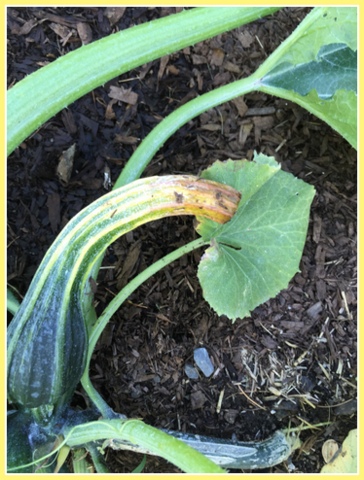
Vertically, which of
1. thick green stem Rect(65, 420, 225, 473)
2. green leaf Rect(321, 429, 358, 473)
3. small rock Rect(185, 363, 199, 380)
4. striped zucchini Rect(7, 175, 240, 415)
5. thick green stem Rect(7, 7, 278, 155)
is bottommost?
green leaf Rect(321, 429, 358, 473)

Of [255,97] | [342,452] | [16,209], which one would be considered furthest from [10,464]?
[255,97]

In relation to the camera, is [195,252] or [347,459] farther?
[195,252]

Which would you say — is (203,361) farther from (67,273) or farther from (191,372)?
(67,273)

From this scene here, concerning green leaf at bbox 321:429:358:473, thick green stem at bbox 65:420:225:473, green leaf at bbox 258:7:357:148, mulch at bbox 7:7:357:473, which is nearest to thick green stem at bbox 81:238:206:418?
thick green stem at bbox 65:420:225:473

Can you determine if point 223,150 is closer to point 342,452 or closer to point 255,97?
point 255,97

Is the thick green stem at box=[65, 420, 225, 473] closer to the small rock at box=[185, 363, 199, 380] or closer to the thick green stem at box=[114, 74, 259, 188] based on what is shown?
the small rock at box=[185, 363, 199, 380]

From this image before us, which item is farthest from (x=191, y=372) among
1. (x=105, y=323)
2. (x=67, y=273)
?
(x=67, y=273)

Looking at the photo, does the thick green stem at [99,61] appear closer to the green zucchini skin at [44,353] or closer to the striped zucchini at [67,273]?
the striped zucchini at [67,273]

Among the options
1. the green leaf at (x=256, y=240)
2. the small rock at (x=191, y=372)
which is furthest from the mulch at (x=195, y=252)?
the green leaf at (x=256, y=240)
